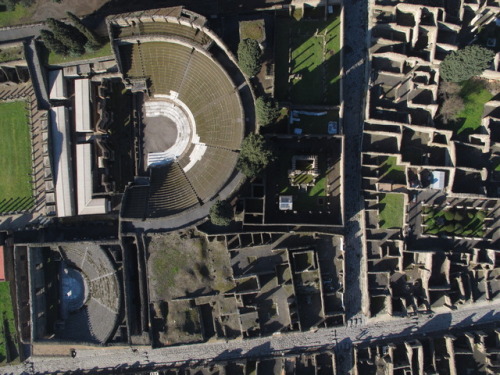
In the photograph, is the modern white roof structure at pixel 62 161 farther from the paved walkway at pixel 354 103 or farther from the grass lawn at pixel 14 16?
the paved walkway at pixel 354 103

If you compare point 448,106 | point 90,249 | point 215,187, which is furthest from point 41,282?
point 448,106

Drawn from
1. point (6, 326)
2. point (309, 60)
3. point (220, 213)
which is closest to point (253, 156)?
point (220, 213)

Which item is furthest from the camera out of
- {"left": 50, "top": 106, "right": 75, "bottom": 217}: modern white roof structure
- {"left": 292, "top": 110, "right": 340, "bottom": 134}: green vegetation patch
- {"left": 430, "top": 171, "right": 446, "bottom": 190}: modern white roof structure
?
{"left": 430, "top": 171, "right": 446, "bottom": 190}: modern white roof structure

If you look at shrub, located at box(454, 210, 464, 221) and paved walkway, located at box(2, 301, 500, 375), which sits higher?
shrub, located at box(454, 210, 464, 221)

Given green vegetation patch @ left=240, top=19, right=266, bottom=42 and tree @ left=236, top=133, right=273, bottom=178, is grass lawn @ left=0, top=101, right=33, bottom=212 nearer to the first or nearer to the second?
tree @ left=236, top=133, right=273, bottom=178

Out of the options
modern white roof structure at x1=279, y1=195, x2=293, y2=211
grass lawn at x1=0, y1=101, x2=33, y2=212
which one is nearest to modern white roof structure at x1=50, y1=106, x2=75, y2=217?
grass lawn at x1=0, y1=101, x2=33, y2=212

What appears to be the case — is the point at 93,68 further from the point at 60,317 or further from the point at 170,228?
the point at 60,317

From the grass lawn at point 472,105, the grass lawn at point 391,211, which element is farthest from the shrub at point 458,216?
the grass lawn at point 472,105
